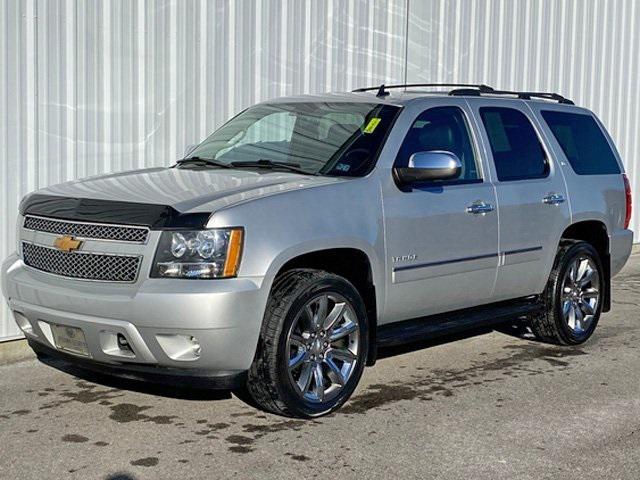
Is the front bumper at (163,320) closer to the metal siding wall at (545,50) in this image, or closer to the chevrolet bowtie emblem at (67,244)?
the chevrolet bowtie emblem at (67,244)

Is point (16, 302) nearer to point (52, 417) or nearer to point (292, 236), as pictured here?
point (52, 417)

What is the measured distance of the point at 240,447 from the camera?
5.40 m

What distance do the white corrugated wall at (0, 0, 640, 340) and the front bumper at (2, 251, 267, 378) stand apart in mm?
2268

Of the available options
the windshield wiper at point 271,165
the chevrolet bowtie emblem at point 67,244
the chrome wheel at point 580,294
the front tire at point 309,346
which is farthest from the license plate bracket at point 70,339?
the chrome wheel at point 580,294

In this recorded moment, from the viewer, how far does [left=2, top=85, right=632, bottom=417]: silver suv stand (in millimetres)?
5426

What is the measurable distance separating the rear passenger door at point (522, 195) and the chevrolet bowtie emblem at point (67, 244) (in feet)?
9.57

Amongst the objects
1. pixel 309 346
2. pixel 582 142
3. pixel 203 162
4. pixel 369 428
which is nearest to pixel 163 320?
pixel 309 346

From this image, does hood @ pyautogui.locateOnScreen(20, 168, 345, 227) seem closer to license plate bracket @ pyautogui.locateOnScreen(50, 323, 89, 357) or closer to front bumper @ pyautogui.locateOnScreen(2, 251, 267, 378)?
front bumper @ pyautogui.locateOnScreen(2, 251, 267, 378)

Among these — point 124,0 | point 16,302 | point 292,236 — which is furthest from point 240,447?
point 124,0

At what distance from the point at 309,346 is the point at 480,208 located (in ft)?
5.61

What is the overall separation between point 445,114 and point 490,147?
431 millimetres

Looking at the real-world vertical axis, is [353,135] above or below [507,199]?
above

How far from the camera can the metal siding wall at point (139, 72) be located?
766cm

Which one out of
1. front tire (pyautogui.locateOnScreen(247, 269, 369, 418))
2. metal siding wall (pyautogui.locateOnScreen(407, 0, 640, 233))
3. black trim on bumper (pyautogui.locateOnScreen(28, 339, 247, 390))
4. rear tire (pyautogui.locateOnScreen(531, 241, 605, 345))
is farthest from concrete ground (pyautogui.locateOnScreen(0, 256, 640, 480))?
metal siding wall (pyautogui.locateOnScreen(407, 0, 640, 233))
